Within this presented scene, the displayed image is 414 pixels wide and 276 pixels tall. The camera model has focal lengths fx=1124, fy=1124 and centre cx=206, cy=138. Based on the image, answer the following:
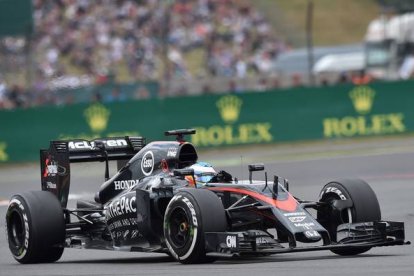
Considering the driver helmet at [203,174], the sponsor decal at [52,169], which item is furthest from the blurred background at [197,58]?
the driver helmet at [203,174]

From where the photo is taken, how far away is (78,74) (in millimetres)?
31266

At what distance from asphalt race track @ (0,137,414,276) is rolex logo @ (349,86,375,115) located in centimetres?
88

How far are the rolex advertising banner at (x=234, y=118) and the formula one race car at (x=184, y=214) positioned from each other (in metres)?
14.6

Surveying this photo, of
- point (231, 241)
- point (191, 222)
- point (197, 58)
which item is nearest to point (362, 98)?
point (197, 58)

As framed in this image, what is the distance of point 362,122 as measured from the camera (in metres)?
28.6

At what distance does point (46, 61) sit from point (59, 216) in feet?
65.6

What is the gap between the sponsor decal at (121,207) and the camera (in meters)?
10.5

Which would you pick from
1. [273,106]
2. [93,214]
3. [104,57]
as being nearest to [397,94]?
[273,106]

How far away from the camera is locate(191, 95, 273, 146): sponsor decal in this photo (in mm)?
27578

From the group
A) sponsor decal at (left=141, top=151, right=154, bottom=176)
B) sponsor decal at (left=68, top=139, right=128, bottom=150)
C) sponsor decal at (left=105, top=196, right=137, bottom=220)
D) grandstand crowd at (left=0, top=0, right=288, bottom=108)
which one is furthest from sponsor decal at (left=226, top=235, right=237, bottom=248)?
grandstand crowd at (left=0, top=0, right=288, bottom=108)

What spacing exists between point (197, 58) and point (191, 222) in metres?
25.4

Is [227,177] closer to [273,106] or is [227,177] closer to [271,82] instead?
[273,106]

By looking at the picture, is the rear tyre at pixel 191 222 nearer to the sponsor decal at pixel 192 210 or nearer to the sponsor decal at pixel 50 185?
the sponsor decal at pixel 192 210

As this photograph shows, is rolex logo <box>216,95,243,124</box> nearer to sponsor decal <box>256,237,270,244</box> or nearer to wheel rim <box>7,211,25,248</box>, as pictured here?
wheel rim <box>7,211,25,248</box>
